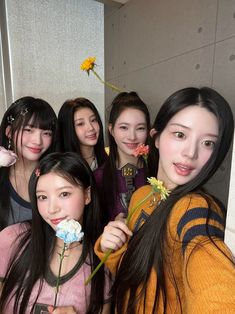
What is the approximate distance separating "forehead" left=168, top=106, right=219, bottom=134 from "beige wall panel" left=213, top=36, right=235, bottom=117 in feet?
1.62

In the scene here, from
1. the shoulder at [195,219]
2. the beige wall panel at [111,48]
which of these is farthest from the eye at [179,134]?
the beige wall panel at [111,48]

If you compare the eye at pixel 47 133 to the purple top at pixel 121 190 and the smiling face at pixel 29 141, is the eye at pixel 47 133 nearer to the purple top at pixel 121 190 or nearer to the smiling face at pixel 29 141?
the smiling face at pixel 29 141

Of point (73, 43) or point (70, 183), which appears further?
point (73, 43)

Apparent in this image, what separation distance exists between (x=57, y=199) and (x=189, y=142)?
0.47 m

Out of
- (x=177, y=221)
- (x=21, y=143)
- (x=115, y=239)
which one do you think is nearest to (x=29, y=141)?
(x=21, y=143)

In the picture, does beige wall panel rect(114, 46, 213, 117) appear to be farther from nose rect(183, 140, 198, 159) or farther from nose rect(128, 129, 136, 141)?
nose rect(183, 140, 198, 159)

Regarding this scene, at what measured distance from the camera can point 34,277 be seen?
0.74 meters

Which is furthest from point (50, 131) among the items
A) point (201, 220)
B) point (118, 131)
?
point (201, 220)

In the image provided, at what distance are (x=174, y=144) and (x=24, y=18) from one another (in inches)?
66.3

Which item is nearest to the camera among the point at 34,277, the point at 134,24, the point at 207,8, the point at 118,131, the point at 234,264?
the point at 234,264

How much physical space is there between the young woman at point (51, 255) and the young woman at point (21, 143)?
27 cm

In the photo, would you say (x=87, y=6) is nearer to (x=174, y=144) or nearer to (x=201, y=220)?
(x=174, y=144)

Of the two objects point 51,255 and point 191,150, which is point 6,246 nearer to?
point 51,255

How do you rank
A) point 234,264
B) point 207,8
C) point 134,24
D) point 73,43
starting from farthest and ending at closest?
point 73,43 < point 134,24 < point 207,8 < point 234,264
